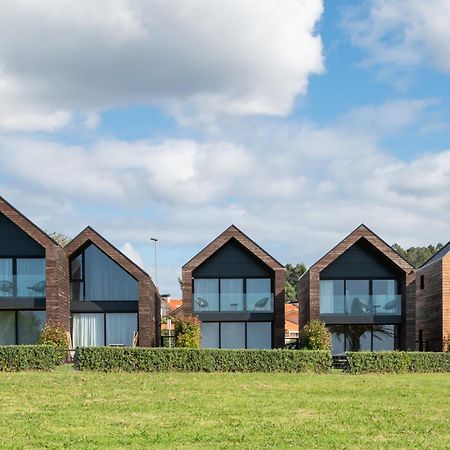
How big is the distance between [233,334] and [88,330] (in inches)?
277

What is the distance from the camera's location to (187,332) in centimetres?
3612

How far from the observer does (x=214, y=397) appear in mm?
19453

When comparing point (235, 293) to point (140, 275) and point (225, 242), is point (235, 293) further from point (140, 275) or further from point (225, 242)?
point (140, 275)

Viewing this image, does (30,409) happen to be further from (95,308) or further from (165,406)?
(95,308)

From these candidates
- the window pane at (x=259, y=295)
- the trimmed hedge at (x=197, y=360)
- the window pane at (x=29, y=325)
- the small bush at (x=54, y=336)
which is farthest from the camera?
the window pane at (x=259, y=295)

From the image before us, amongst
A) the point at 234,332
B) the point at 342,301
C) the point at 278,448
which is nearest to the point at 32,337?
the point at 234,332

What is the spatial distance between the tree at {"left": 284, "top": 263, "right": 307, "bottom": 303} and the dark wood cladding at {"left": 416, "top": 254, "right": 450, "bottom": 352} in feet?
170

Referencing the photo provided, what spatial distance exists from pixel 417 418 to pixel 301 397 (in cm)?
428

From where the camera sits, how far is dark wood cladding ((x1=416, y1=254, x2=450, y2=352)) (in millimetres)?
37000

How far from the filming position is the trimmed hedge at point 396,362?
1127 inches

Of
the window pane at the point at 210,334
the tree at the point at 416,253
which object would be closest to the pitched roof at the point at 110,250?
the window pane at the point at 210,334

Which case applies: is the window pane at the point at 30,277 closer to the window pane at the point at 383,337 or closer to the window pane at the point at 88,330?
the window pane at the point at 88,330

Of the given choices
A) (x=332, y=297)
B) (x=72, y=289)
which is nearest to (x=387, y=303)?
(x=332, y=297)

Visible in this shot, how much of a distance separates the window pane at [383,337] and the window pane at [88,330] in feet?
42.9
